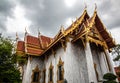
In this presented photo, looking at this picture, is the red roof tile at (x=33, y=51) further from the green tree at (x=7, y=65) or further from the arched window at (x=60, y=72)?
the arched window at (x=60, y=72)

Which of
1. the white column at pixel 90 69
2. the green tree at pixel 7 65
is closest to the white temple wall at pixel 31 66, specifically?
the green tree at pixel 7 65

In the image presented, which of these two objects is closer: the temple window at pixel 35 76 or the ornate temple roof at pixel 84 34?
the ornate temple roof at pixel 84 34

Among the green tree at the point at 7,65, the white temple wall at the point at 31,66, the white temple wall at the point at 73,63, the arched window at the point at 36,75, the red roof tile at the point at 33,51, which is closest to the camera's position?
the green tree at the point at 7,65

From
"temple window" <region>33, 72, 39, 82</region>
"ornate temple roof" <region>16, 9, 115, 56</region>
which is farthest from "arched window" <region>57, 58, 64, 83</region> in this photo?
"temple window" <region>33, 72, 39, 82</region>

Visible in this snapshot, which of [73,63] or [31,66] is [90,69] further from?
[31,66]

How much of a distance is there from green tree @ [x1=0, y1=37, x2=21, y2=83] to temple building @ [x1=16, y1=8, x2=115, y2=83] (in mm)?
1633

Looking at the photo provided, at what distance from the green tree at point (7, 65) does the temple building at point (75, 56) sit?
5.36 feet

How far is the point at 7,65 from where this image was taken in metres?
9.88

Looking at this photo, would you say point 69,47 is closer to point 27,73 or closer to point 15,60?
point 15,60

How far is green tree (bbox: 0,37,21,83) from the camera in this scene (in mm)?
9383

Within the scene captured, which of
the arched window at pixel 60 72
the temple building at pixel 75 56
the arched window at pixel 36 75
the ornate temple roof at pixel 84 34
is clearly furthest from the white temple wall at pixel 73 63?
the arched window at pixel 36 75

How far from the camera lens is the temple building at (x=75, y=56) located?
10.2 metres

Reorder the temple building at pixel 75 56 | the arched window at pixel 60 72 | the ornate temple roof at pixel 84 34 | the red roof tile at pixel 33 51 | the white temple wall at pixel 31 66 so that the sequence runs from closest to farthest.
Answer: the temple building at pixel 75 56, the arched window at pixel 60 72, the ornate temple roof at pixel 84 34, the white temple wall at pixel 31 66, the red roof tile at pixel 33 51

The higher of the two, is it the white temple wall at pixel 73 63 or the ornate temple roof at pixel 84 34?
the ornate temple roof at pixel 84 34
